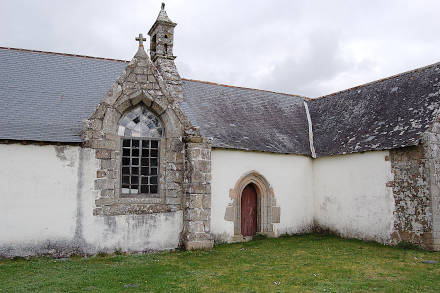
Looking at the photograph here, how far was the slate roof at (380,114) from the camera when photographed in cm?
1181

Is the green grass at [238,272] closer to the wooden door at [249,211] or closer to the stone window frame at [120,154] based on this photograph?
the stone window frame at [120,154]

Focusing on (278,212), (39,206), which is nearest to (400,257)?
(278,212)

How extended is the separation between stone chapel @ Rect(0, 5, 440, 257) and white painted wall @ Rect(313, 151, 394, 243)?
0.04 meters

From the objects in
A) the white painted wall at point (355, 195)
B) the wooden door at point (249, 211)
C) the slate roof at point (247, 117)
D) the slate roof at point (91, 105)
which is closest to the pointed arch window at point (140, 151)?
the slate roof at point (91, 105)

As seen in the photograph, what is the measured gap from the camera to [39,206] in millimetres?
9719

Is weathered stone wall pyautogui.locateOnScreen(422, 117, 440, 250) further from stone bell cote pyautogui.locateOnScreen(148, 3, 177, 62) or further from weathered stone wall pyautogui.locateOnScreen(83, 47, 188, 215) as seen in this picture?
stone bell cote pyautogui.locateOnScreen(148, 3, 177, 62)

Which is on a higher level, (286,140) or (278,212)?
(286,140)

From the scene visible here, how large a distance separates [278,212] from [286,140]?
2806 mm

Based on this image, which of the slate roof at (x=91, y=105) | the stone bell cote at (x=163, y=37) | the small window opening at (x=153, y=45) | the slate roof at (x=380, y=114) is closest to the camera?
the slate roof at (x=91, y=105)

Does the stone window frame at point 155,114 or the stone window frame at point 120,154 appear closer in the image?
the stone window frame at point 120,154

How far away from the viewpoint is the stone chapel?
9.87m

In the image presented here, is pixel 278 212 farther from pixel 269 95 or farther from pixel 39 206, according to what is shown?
pixel 39 206

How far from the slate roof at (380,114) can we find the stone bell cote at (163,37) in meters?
6.76

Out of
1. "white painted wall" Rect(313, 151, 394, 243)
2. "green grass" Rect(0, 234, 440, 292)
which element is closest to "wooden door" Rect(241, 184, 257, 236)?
"green grass" Rect(0, 234, 440, 292)
